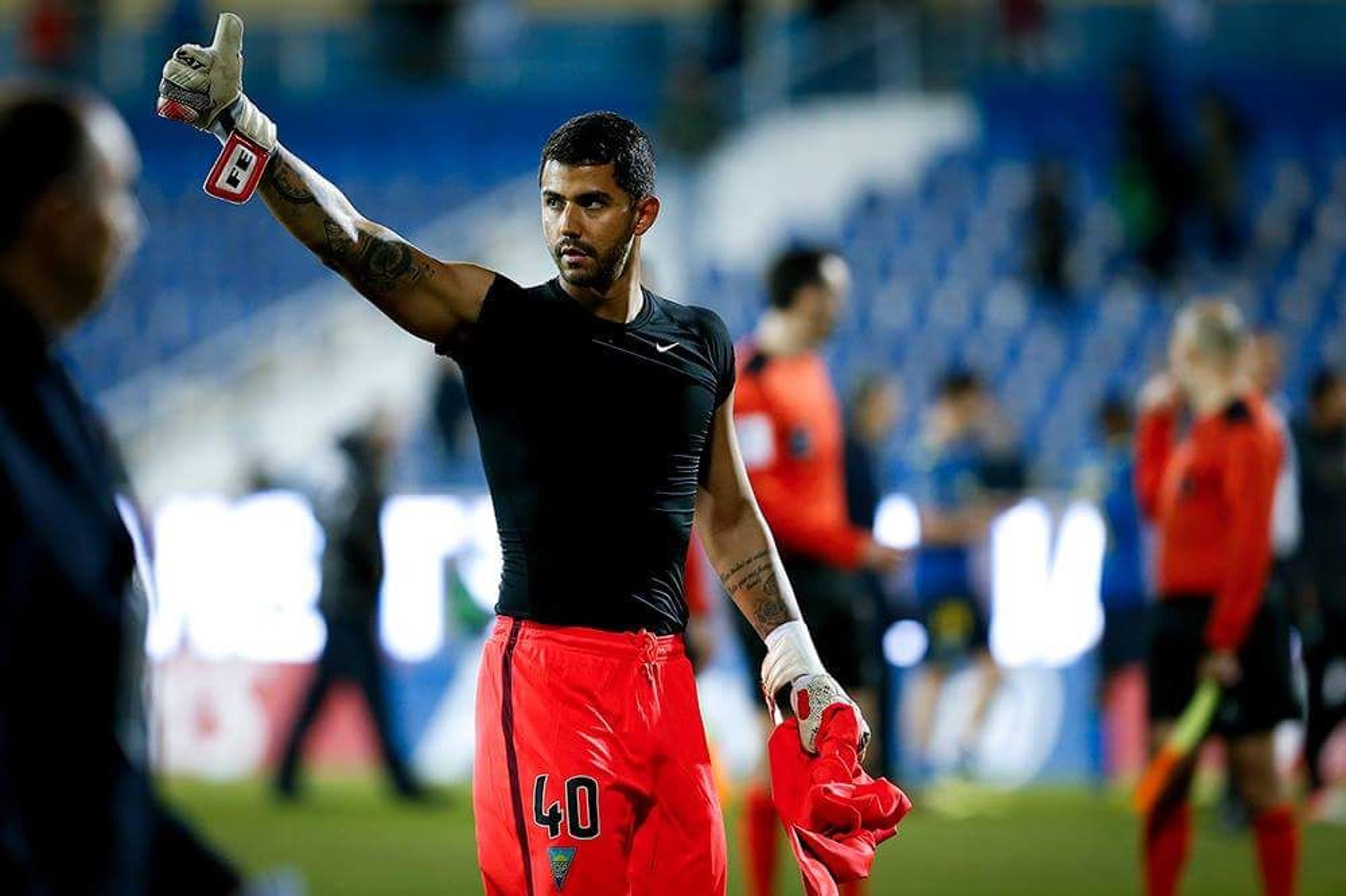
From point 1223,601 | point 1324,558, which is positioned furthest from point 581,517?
point 1324,558

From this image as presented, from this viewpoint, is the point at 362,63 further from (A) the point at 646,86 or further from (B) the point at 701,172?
(B) the point at 701,172

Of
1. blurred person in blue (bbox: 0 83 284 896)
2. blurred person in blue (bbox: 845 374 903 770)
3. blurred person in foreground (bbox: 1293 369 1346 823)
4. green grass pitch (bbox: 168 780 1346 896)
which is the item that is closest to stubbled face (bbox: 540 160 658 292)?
blurred person in blue (bbox: 0 83 284 896)

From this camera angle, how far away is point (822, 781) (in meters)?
4.23

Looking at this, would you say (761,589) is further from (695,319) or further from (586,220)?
(586,220)

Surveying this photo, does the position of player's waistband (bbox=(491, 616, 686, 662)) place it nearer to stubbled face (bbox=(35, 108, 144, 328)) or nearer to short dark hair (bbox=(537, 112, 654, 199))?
short dark hair (bbox=(537, 112, 654, 199))

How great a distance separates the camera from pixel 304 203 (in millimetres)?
3869

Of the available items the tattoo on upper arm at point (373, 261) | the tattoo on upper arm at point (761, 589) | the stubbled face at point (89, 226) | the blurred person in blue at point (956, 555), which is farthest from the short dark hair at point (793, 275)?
the stubbled face at point (89, 226)


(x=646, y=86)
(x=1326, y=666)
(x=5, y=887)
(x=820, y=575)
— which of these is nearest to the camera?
(x=5, y=887)

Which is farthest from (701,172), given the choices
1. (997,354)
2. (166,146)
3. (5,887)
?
(5,887)

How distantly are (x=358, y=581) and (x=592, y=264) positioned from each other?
26.0 ft

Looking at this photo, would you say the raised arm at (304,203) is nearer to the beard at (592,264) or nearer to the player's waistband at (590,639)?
the beard at (592,264)

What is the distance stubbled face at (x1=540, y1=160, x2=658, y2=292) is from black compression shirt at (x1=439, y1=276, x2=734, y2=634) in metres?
→ 0.09

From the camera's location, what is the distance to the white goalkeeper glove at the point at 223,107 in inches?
144

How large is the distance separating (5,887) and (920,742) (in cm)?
994
